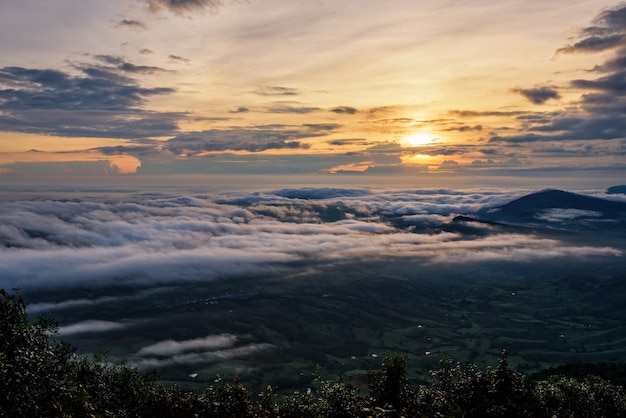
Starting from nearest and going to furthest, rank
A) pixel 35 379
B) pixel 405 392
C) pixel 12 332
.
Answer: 1. pixel 35 379
2. pixel 12 332
3. pixel 405 392

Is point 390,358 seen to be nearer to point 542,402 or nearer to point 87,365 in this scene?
point 542,402

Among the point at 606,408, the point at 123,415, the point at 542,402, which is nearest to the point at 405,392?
the point at 542,402

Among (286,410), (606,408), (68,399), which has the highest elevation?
(68,399)

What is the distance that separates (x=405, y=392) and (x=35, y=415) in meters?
60.6

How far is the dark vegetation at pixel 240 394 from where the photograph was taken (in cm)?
4953

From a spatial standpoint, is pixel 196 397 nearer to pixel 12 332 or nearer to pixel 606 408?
pixel 12 332

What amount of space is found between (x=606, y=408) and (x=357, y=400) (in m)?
48.2

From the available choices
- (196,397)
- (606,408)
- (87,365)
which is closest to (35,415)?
(196,397)

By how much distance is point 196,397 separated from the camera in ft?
252

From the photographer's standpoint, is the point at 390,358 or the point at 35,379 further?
the point at 390,358

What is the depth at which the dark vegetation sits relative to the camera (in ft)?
163

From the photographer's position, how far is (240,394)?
7738 centimetres

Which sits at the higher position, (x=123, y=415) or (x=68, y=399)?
(x=68, y=399)

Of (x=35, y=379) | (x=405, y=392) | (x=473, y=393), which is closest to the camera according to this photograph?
(x=35, y=379)
